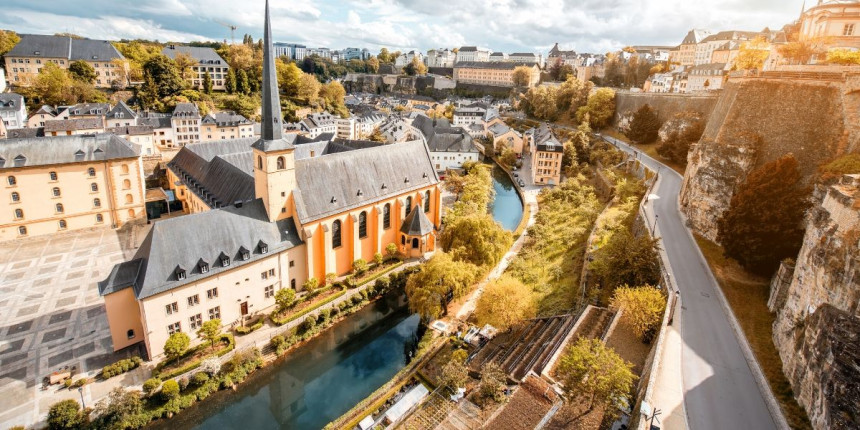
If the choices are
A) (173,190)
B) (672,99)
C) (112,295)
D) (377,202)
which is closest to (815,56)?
(672,99)

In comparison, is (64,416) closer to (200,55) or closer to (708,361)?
(708,361)

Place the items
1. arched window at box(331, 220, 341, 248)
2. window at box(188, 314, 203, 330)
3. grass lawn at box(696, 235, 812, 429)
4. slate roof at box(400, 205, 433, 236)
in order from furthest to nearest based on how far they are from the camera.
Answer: slate roof at box(400, 205, 433, 236)
arched window at box(331, 220, 341, 248)
window at box(188, 314, 203, 330)
grass lawn at box(696, 235, 812, 429)

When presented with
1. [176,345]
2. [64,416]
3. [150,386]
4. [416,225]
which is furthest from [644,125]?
[64,416]

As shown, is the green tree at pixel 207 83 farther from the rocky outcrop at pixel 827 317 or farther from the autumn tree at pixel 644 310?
the rocky outcrop at pixel 827 317

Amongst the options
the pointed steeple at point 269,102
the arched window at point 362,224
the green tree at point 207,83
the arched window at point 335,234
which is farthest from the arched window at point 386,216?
the green tree at point 207,83

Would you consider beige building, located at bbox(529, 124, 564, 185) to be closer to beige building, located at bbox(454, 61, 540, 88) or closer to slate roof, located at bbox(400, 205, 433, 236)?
slate roof, located at bbox(400, 205, 433, 236)

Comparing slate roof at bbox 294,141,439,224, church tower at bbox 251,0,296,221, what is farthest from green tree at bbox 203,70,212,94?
church tower at bbox 251,0,296,221
